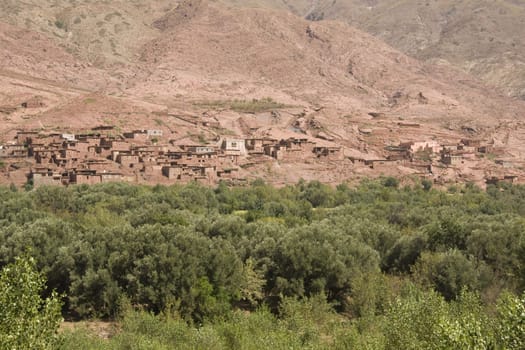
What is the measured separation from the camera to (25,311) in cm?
1012

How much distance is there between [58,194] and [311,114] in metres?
48.6

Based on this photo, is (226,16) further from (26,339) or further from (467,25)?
(26,339)

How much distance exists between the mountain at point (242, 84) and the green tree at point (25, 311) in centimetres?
4835

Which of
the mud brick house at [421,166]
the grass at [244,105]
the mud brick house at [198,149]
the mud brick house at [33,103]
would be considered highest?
the grass at [244,105]

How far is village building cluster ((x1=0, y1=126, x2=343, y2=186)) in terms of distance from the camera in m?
50.5

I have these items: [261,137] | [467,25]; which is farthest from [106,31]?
[467,25]

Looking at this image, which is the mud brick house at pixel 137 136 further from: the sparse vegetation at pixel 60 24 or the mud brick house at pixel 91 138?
the sparse vegetation at pixel 60 24

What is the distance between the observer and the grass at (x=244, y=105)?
87500mm

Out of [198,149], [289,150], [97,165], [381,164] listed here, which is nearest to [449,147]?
[381,164]

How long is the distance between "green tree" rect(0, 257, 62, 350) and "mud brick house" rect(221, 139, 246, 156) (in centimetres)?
5185

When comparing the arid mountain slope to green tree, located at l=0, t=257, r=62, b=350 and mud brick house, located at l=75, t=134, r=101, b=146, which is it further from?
green tree, located at l=0, t=257, r=62, b=350

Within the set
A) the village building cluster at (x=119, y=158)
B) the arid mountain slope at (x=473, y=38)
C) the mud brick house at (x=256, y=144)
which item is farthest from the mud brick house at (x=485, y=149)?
the arid mountain slope at (x=473, y=38)

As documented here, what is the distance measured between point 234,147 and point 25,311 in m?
53.4

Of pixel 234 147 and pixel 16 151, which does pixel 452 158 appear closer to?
pixel 234 147
